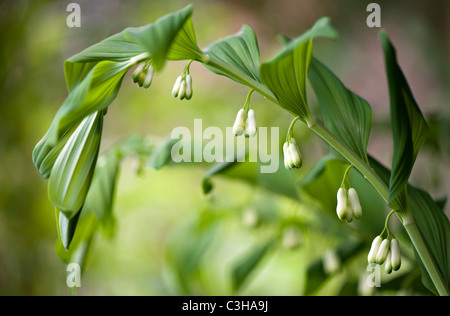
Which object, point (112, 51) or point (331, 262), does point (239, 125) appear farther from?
point (331, 262)

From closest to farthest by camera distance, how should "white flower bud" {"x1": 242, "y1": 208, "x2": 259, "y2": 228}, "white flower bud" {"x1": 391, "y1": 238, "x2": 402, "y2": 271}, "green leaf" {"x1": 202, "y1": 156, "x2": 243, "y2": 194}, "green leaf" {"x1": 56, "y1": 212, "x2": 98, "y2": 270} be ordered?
1. "white flower bud" {"x1": 391, "y1": 238, "x2": 402, "y2": 271}
2. "green leaf" {"x1": 202, "y1": 156, "x2": 243, "y2": 194}
3. "green leaf" {"x1": 56, "y1": 212, "x2": 98, "y2": 270}
4. "white flower bud" {"x1": 242, "y1": 208, "x2": 259, "y2": 228}

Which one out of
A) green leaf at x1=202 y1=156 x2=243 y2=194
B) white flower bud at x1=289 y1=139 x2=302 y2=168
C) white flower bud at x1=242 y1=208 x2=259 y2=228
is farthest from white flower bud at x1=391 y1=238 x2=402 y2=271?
white flower bud at x1=242 y1=208 x2=259 y2=228

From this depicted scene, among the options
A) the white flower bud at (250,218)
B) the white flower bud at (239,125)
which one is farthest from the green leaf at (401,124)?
the white flower bud at (250,218)

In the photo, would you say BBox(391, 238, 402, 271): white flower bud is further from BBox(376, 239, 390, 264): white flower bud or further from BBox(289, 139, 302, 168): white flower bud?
BBox(289, 139, 302, 168): white flower bud

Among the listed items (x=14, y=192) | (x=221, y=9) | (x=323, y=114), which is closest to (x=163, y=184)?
(x=14, y=192)

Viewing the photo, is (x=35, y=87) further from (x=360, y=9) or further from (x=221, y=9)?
(x=360, y=9)

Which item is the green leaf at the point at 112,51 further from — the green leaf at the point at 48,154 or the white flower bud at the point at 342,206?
the white flower bud at the point at 342,206

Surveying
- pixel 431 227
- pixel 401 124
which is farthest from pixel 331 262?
pixel 401 124
